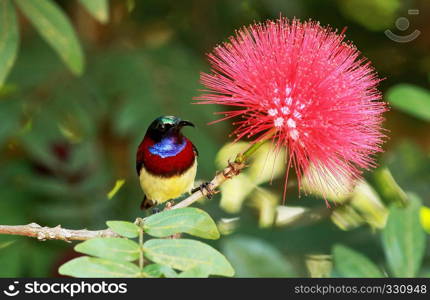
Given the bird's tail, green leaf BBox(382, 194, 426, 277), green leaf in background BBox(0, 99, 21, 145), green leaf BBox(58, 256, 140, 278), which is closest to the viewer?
green leaf BBox(58, 256, 140, 278)

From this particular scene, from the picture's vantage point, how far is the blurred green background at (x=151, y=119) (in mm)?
2135

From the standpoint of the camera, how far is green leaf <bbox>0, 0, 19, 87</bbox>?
61.4 inches

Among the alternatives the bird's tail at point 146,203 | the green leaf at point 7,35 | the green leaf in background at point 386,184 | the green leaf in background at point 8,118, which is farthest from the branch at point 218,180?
the green leaf in background at point 8,118

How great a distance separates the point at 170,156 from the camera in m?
1.10

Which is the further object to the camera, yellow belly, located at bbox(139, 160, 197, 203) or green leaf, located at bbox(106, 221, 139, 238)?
yellow belly, located at bbox(139, 160, 197, 203)

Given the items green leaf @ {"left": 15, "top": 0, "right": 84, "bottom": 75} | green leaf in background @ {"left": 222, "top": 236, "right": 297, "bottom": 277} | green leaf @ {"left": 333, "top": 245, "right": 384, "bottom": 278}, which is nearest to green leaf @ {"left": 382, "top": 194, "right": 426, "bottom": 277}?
green leaf @ {"left": 333, "top": 245, "right": 384, "bottom": 278}

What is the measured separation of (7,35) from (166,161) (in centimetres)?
66

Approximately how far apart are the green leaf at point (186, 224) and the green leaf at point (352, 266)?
20.6 inches

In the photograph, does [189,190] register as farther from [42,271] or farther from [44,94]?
[44,94]

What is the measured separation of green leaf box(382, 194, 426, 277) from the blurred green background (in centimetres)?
34

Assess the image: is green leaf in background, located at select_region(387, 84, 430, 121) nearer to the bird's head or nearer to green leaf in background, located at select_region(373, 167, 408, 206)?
green leaf in background, located at select_region(373, 167, 408, 206)
